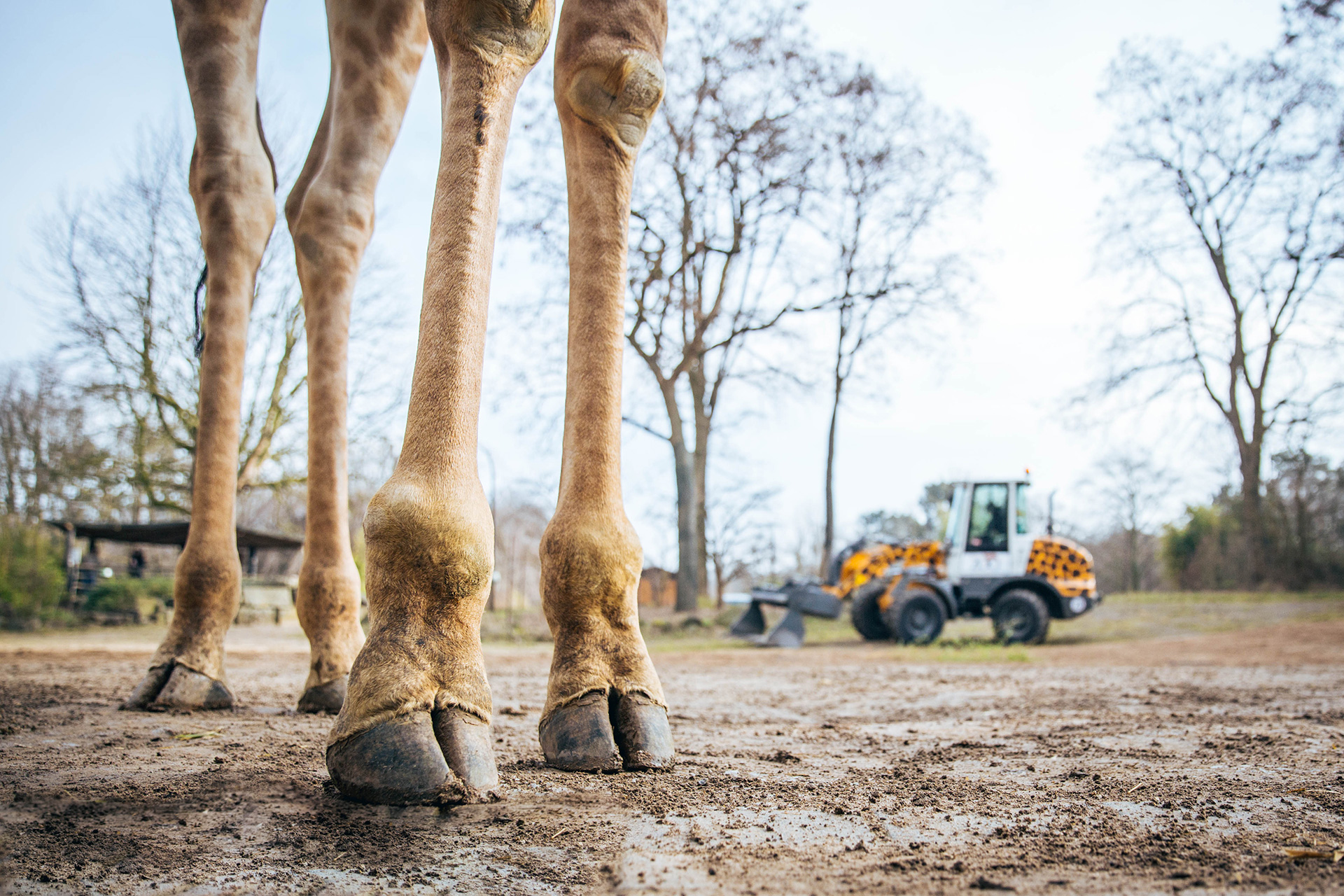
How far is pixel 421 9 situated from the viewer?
3.62m

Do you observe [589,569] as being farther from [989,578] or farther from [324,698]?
[989,578]

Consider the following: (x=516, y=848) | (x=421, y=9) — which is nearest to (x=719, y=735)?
(x=516, y=848)

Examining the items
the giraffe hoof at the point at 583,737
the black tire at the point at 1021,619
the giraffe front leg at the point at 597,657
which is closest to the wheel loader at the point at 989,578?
the black tire at the point at 1021,619

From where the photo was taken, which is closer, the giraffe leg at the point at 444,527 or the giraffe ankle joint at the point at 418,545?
the giraffe leg at the point at 444,527

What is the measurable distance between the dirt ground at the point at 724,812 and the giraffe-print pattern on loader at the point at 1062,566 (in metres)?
12.3

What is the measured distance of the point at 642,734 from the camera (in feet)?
5.83

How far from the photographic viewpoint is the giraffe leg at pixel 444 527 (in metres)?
1.42

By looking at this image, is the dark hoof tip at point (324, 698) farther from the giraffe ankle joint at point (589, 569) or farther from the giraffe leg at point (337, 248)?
the giraffe ankle joint at point (589, 569)

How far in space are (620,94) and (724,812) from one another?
179cm

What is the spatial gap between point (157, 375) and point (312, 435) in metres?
20.6

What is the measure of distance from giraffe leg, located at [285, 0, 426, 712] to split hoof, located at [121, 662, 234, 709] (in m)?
0.28

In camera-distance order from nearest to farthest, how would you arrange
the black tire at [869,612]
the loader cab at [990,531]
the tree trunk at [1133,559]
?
the loader cab at [990,531]
the black tire at [869,612]
the tree trunk at [1133,559]

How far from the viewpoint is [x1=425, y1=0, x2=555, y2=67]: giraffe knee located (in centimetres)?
192

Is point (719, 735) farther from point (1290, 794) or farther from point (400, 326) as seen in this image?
point (400, 326)
